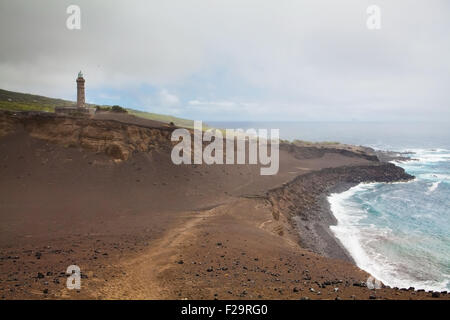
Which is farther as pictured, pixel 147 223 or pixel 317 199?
pixel 317 199

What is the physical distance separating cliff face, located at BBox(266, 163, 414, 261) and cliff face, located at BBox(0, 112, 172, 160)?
15103 millimetres

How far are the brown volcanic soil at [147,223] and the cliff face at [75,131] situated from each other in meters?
0.10

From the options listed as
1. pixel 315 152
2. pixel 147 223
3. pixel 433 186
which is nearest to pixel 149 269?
pixel 147 223

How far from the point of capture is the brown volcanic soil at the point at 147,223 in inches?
418

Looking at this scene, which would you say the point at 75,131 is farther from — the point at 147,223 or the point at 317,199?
the point at 317,199

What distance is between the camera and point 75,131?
2820cm

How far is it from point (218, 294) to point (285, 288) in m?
2.51

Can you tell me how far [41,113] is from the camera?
28656 millimetres

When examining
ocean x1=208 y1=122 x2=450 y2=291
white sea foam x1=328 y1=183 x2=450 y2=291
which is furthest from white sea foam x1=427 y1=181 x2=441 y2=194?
white sea foam x1=328 y1=183 x2=450 y2=291

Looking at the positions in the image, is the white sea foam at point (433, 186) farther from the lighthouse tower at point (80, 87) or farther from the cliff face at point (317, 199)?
the lighthouse tower at point (80, 87)

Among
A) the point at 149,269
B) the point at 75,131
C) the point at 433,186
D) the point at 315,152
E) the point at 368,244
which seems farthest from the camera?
the point at 315,152

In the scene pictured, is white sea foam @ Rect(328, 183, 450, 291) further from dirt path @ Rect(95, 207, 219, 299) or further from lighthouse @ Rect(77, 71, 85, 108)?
→ lighthouse @ Rect(77, 71, 85, 108)

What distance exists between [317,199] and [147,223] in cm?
2329

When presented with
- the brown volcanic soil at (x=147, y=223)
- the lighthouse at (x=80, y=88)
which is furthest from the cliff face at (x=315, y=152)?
the lighthouse at (x=80, y=88)
